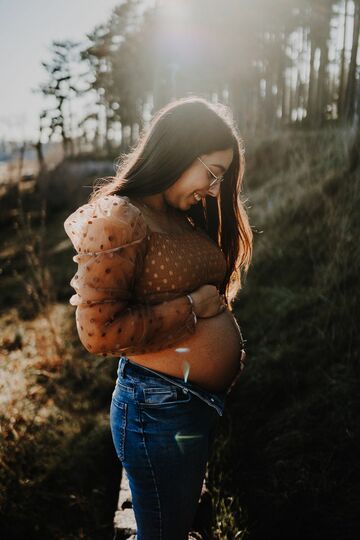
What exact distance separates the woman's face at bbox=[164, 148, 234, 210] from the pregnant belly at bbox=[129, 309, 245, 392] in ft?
1.51

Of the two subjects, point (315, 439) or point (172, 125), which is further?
point (315, 439)

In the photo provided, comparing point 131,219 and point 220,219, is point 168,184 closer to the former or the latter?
point 131,219

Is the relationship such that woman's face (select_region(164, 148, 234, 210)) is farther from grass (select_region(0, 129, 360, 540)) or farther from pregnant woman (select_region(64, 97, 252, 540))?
grass (select_region(0, 129, 360, 540))

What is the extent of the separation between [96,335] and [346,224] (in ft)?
11.1

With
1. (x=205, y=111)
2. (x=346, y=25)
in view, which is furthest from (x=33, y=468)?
(x=346, y=25)

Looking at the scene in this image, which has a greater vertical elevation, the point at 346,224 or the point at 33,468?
the point at 346,224

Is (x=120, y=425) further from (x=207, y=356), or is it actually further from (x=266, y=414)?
(x=266, y=414)

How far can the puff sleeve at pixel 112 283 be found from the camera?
1.20 meters

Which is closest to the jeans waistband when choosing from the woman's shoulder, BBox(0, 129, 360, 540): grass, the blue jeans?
the blue jeans

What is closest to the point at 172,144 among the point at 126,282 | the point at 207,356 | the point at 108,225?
the point at 108,225

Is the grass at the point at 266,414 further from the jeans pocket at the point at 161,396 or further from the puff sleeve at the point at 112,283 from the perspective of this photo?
the puff sleeve at the point at 112,283

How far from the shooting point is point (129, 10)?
98.1ft

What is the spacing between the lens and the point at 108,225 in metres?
1.22

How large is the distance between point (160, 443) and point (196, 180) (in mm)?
912
